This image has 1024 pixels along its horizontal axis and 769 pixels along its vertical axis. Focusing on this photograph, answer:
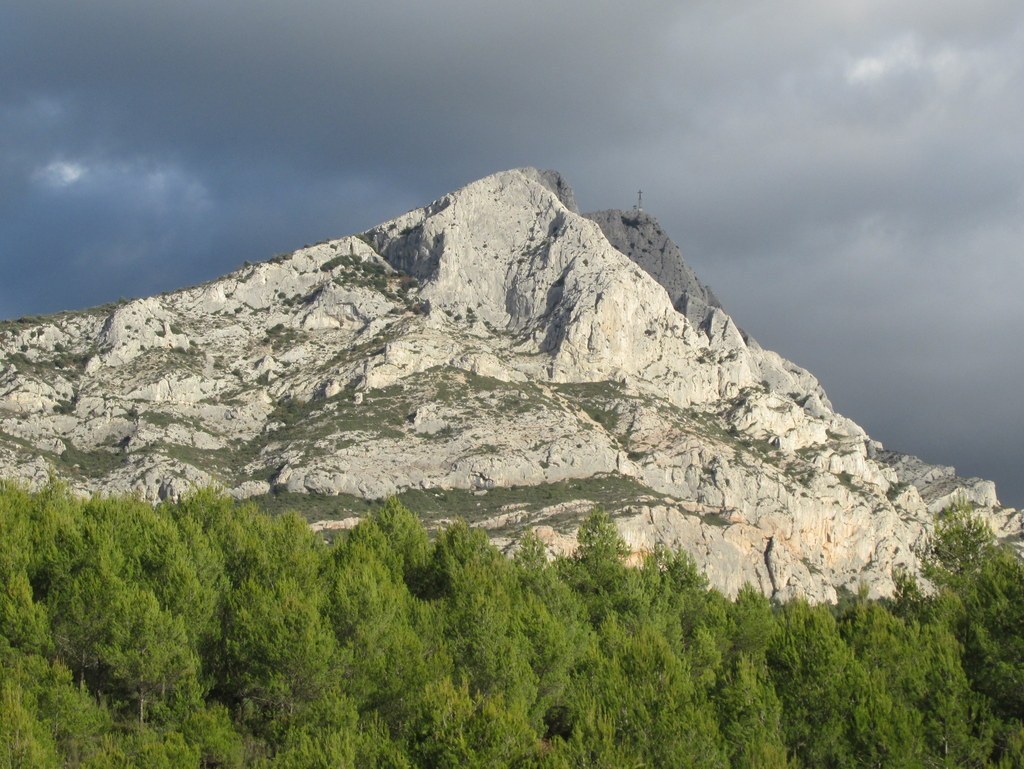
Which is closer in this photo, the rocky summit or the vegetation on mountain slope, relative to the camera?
the vegetation on mountain slope

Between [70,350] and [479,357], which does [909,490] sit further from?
[70,350]

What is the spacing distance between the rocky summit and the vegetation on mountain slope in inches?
2536

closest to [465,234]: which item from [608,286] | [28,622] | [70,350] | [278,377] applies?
[608,286]

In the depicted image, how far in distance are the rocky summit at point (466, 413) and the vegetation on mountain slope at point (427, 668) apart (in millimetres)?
64421

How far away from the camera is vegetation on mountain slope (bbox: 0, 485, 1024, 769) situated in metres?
45.6

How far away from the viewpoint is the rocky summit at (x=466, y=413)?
144 m

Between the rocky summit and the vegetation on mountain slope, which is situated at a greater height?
the rocky summit

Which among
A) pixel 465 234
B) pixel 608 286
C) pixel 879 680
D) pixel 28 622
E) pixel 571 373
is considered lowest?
pixel 879 680

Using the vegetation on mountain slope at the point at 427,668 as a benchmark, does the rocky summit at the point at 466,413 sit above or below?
above

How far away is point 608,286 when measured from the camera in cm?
18362

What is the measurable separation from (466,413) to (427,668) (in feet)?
335

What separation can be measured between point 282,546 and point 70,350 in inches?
3920

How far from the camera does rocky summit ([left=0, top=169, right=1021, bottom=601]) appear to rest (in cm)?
14412

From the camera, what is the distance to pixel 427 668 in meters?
55.7
